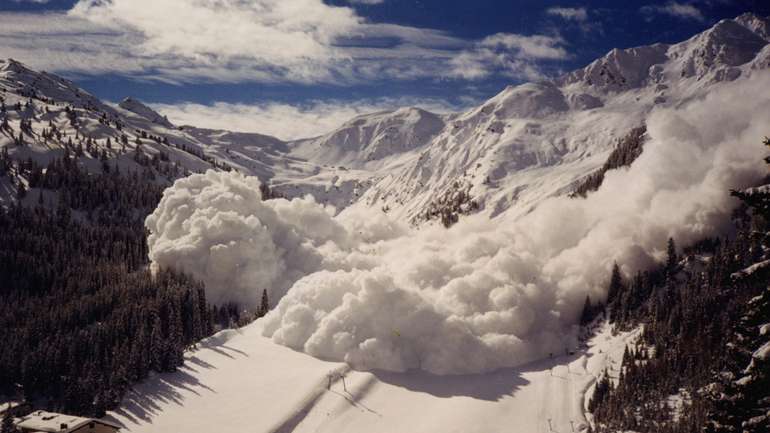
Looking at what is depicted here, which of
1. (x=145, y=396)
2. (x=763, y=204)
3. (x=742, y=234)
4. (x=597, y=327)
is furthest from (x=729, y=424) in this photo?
(x=742, y=234)

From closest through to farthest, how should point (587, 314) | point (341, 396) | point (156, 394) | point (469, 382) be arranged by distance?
point (156, 394) → point (341, 396) → point (469, 382) → point (587, 314)

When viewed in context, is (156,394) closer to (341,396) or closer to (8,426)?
(8,426)

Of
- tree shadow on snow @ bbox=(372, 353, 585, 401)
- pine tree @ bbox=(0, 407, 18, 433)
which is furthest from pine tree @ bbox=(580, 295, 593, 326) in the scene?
pine tree @ bbox=(0, 407, 18, 433)

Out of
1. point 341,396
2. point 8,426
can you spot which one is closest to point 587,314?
point 341,396

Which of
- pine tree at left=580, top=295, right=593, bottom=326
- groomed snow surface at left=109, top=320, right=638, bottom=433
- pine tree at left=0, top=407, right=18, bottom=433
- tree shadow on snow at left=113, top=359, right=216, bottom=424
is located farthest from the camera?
pine tree at left=580, top=295, right=593, bottom=326

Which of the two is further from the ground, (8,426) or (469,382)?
(8,426)

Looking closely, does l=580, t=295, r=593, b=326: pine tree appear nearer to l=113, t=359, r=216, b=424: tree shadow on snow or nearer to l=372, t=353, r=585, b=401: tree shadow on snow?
l=372, t=353, r=585, b=401: tree shadow on snow

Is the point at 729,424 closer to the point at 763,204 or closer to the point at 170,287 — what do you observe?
the point at 763,204

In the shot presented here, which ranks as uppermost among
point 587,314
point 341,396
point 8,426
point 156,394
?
point 587,314

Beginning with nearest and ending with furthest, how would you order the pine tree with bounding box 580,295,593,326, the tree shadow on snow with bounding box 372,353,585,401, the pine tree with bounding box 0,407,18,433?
the pine tree with bounding box 0,407,18,433 → the tree shadow on snow with bounding box 372,353,585,401 → the pine tree with bounding box 580,295,593,326
